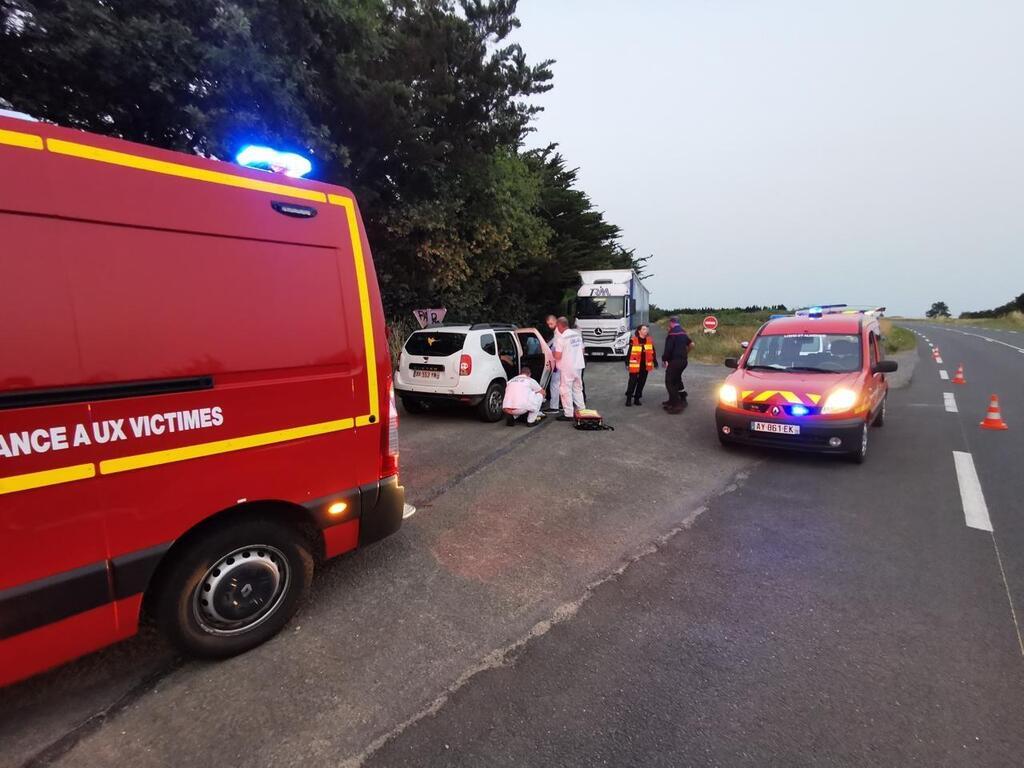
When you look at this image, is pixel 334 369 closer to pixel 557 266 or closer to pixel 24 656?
pixel 24 656

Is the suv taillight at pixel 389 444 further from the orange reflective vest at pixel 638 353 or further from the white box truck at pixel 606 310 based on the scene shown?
the white box truck at pixel 606 310

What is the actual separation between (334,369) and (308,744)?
1782mm

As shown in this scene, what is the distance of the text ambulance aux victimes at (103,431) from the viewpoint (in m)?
1.94

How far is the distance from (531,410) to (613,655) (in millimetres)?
5671

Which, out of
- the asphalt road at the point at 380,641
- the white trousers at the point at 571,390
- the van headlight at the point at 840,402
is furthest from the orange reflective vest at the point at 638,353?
the asphalt road at the point at 380,641

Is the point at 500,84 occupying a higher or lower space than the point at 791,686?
higher

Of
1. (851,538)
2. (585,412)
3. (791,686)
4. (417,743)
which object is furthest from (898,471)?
(417,743)

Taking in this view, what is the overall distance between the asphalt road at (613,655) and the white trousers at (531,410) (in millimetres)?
3222

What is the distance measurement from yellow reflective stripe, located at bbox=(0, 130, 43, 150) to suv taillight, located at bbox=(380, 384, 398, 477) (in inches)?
75.3

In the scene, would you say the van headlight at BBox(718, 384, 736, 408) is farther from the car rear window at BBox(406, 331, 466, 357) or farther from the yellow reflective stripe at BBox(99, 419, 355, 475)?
the yellow reflective stripe at BBox(99, 419, 355, 475)

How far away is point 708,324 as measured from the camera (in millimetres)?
22500

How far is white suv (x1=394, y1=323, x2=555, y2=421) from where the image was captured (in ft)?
26.3

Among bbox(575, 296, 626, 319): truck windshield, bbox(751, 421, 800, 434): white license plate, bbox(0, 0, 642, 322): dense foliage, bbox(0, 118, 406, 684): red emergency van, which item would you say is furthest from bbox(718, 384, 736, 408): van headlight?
bbox(575, 296, 626, 319): truck windshield

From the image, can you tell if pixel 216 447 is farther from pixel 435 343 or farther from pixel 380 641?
pixel 435 343
